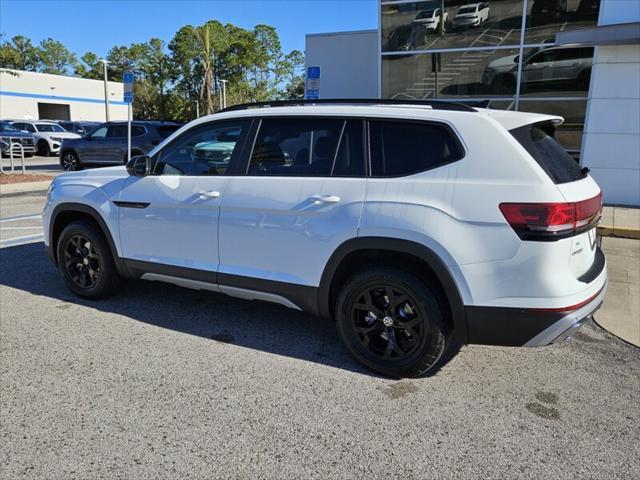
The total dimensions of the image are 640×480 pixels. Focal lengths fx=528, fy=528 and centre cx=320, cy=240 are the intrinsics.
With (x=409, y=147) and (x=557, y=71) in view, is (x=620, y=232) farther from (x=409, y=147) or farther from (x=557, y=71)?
(x=409, y=147)

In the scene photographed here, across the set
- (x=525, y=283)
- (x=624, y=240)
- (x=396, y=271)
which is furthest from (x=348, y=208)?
(x=624, y=240)

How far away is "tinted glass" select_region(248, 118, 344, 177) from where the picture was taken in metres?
3.71

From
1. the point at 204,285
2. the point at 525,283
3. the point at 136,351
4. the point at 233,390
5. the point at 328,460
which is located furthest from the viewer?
the point at 204,285

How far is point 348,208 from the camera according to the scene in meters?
3.48

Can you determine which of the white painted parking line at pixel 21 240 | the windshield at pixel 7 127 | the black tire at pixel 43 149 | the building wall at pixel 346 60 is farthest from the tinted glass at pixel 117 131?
the windshield at pixel 7 127

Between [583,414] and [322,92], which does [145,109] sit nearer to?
[322,92]

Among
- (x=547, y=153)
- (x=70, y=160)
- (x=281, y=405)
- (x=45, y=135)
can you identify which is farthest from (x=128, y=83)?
(x=45, y=135)

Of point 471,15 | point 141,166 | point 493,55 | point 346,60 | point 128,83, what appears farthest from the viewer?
point 346,60

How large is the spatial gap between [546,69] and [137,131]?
38.6ft

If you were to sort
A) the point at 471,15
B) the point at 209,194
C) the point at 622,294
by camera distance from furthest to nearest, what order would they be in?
the point at 471,15
the point at 622,294
the point at 209,194

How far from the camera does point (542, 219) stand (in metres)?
2.97

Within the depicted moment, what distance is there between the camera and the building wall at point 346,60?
52.5ft

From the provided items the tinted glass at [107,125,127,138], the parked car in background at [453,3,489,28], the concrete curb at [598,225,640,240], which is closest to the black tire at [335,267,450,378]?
the concrete curb at [598,225,640,240]

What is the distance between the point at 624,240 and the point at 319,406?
6.86 meters
